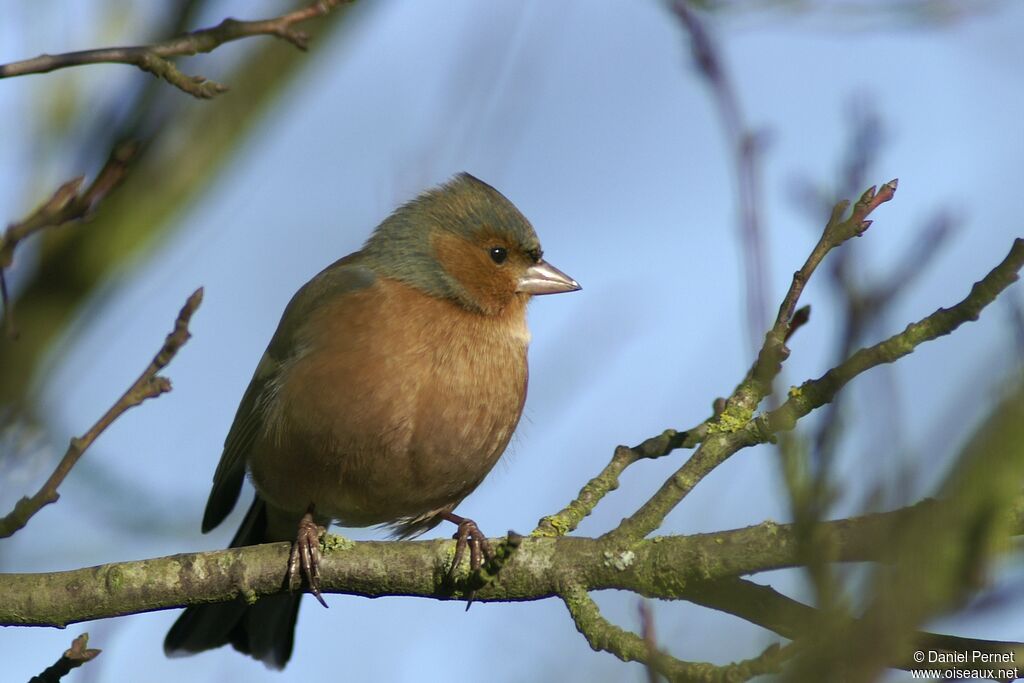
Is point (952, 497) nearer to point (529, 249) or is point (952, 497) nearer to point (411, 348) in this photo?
point (411, 348)

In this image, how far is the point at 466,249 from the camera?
221 inches

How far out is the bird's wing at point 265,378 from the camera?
5254 millimetres

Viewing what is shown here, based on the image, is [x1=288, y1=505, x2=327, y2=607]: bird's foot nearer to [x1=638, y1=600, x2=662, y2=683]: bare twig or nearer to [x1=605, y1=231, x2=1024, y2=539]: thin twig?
[x1=605, y1=231, x2=1024, y2=539]: thin twig

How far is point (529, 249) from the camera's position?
5.75 meters

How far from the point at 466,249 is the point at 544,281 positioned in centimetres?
42

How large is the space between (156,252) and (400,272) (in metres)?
1.15

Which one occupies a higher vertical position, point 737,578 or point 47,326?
point 47,326

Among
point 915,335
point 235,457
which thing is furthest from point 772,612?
point 235,457

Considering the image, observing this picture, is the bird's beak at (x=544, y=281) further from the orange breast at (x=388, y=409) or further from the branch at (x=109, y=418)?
the branch at (x=109, y=418)


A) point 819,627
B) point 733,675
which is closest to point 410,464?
point 733,675

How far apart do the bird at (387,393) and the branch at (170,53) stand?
5.18 ft


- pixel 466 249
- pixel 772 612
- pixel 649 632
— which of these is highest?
pixel 466 249

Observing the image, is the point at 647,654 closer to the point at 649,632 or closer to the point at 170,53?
the point at 649,632

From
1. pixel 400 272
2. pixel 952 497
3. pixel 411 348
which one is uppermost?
pixel 400 272
